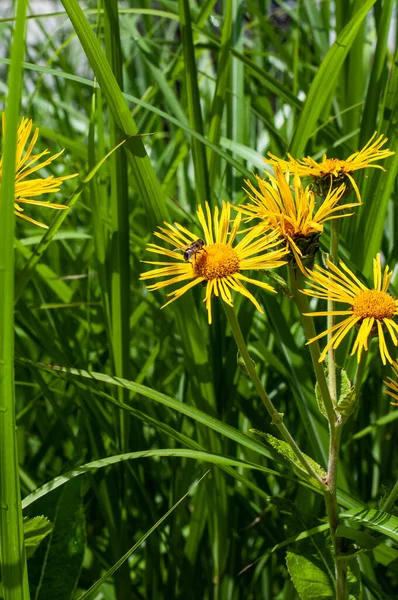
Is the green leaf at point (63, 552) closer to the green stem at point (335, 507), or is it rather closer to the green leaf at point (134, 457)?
the green leaf at point (134, 457)

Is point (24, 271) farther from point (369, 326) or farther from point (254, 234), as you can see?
point (369, 326)

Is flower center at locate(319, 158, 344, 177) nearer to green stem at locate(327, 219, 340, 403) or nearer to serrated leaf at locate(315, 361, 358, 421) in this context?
green stem at locate(327, 219, 340, 403)

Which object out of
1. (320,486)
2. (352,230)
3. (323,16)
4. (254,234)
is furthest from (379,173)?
(323,16)

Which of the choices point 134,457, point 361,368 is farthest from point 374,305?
point 134,457

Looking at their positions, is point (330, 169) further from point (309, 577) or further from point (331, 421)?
point (309, 577)

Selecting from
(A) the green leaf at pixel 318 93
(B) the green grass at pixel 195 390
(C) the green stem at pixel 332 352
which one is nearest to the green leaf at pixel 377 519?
(B) the green grass at pixel 195 390

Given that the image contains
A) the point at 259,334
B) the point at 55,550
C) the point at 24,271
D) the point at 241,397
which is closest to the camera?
the point at 24,271
